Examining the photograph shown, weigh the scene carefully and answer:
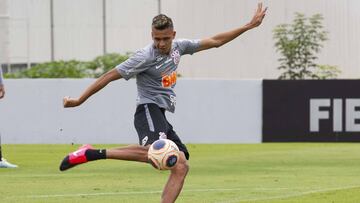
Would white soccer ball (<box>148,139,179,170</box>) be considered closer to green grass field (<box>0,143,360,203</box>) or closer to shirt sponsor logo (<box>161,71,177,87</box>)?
shirt sponsor logo (<box>161,71,177,87</box>)

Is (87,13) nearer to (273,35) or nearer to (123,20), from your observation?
(123,20)

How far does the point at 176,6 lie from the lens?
41.6m

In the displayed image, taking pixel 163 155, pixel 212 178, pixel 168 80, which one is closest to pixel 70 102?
pixel 168 80

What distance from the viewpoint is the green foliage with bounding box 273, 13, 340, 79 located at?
39.4 metres

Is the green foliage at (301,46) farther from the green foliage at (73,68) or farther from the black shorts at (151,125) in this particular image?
the black shorts at (151,125)

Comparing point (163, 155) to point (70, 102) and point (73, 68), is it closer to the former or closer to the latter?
point (70, 102)

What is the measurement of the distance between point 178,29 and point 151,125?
30.7 meters

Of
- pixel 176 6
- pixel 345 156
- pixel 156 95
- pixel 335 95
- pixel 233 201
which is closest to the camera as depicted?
pixel 156 95

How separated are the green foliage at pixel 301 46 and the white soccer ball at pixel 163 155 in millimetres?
28229

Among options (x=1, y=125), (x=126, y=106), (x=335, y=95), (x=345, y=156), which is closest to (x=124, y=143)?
(x=126, y=106)

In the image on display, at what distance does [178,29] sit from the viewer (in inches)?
1655

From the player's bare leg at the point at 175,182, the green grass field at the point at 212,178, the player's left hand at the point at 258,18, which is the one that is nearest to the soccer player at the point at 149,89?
the player's bare leg at the point at 175,182

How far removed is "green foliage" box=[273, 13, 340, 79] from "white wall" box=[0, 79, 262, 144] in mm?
10411

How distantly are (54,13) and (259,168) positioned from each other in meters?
23.9
